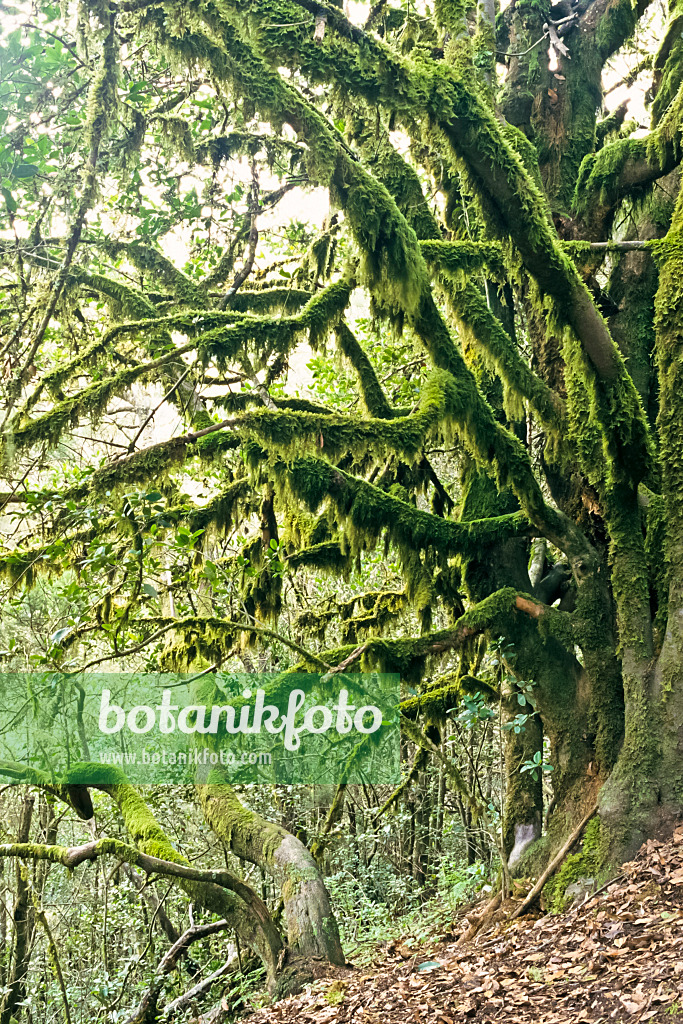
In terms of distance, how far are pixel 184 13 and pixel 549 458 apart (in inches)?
164

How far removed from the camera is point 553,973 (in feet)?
14.0

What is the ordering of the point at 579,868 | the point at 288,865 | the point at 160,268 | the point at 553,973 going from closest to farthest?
the point at 553,973
the point at 579,868
the point at 288,865
the point at 160,268

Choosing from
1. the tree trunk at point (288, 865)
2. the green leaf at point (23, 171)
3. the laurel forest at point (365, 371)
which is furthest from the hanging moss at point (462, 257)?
the tree trunk at point (288, 865)

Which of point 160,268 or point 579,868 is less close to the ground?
point 160,268

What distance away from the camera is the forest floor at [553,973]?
375 centimetres

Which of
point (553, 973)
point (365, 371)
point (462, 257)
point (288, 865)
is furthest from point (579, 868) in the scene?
point (462, 257)

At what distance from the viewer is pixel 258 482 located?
19.3 feet

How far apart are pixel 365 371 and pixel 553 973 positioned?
4726mm

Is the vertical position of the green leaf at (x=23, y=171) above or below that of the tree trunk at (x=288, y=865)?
above

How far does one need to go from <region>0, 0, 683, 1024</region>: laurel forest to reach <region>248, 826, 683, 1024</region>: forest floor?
1.49 ft

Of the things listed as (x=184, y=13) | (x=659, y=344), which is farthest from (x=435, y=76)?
(x=659, y=344)

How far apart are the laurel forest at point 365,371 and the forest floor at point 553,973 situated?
0.45 meters

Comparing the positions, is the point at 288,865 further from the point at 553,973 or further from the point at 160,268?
the point at 160,268

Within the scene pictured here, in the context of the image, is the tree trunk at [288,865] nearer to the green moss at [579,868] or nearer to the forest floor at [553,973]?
the forest floor at [553,973]
